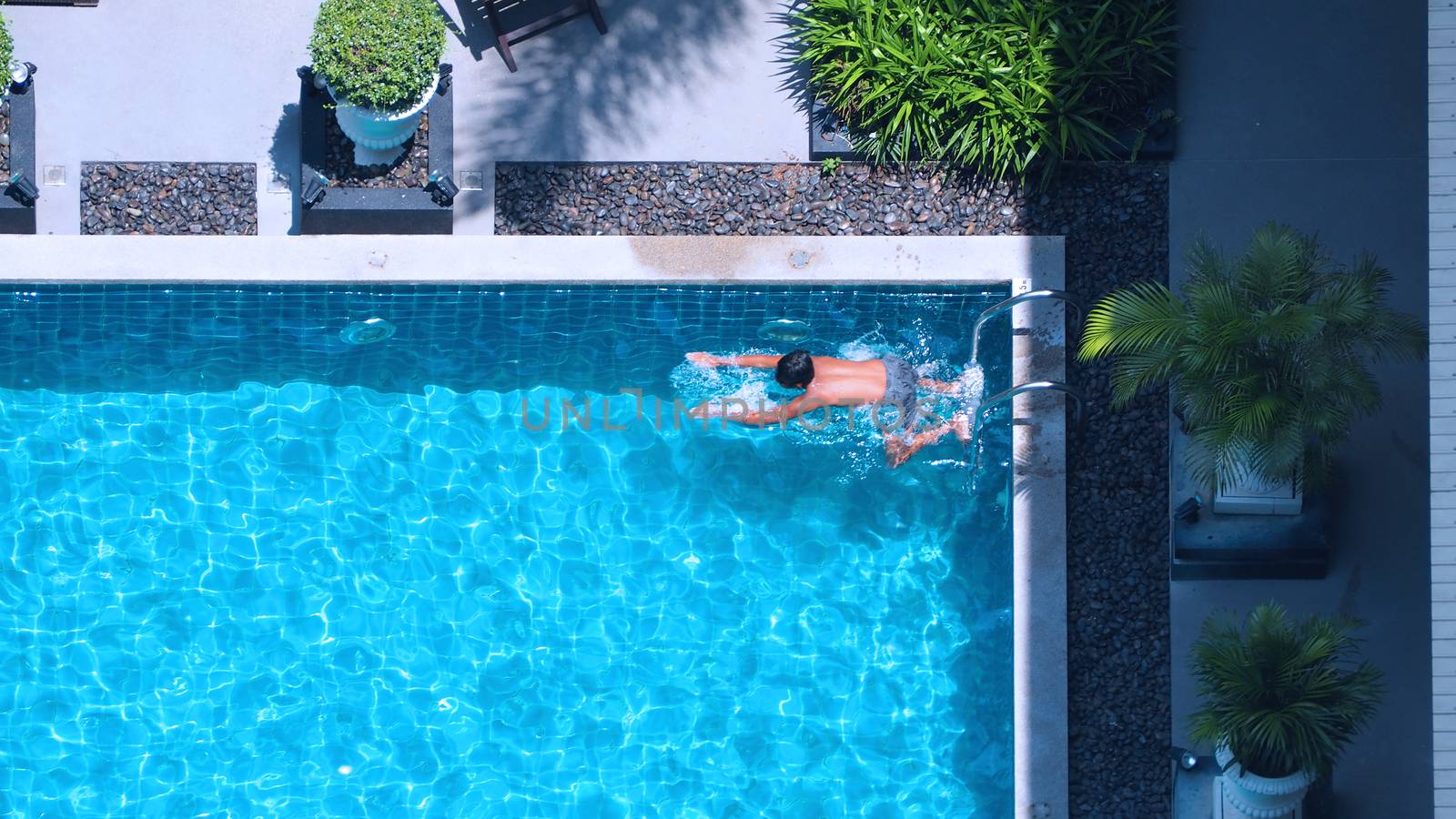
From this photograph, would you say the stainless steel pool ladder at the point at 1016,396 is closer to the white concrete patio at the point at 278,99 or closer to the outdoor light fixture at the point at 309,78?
the white concrete patio at the point at 278,99

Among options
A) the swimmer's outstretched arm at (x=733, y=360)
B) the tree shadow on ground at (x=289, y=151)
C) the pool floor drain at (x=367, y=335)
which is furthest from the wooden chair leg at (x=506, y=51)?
the swimmer's outstretched arm at (x=733, y=360)

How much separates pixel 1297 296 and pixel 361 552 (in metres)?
5.65

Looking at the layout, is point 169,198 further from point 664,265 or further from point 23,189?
point 664,265

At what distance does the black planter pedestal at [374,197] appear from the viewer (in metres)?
8.05

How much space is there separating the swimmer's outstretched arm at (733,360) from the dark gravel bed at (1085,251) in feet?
2.58

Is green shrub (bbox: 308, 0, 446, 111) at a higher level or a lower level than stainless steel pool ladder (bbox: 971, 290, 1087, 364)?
higher

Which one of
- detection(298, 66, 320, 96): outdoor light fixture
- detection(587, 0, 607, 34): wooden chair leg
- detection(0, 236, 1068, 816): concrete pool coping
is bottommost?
detection(0, 236, 1068, 816): concrete pool coping

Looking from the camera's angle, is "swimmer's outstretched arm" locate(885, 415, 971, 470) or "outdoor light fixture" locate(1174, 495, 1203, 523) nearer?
"outdoor light fixture" locate(1174, 495, 1203, 523)

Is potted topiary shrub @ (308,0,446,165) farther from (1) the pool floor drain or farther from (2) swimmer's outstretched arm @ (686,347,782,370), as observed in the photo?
(2) swimmer's outstretched arm @ (686,347,782,370)

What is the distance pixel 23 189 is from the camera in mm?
7973

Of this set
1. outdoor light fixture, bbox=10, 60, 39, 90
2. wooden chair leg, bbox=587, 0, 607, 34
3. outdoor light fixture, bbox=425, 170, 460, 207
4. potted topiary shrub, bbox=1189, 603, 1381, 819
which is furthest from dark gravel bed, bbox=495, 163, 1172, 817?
outdoor light fixture, bbox=10, 60, 39, 90

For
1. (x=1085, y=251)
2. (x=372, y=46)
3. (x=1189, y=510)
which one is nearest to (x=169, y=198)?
(x=372, y=46)

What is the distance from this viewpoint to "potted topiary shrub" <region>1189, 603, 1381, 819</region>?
6.66m

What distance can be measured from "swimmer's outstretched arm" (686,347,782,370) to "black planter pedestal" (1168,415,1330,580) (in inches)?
100
